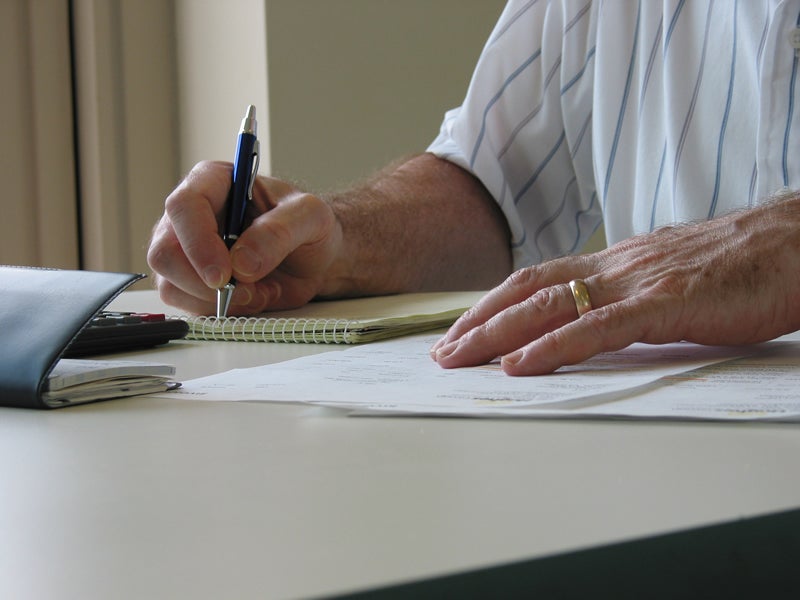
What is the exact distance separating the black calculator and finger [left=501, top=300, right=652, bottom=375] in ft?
0.97

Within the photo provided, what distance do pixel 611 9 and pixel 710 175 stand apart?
268mm

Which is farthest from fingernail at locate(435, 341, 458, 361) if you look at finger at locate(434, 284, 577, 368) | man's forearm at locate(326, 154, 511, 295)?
man's forearm at locate(326, 154, 511, 295)

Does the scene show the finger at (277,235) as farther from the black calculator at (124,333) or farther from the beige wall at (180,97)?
the beige wall at (180,97)

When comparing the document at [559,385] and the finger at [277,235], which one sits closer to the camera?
the document at [559,385]

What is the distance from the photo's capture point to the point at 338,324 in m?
0.67

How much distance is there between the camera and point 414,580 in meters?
0.20

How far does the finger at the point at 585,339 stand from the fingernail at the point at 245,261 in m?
0.35

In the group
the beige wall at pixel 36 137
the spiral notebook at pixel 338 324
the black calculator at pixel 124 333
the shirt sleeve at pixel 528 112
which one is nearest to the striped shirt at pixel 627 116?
the shirt sleeve at pixel 528 112

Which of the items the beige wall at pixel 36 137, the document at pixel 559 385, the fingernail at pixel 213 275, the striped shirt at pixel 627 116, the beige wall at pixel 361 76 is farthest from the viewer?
the beige wall at pixel 36 137

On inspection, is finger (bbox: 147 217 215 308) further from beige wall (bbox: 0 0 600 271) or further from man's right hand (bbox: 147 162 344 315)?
beige wall (bbox: 0 0 600 271)

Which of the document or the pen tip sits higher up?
the pen tip

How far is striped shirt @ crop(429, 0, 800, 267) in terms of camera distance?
0.92 m

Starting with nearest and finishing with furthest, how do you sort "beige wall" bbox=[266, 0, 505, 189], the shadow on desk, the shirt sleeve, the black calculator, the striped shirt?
1. the shadow on desk
2. the black calculator
3. the striped shirt
4. the shirt sleeve
5. "beige wall" bbox=[266, 0, 505, 189]

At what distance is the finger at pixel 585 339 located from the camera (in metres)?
0.48
